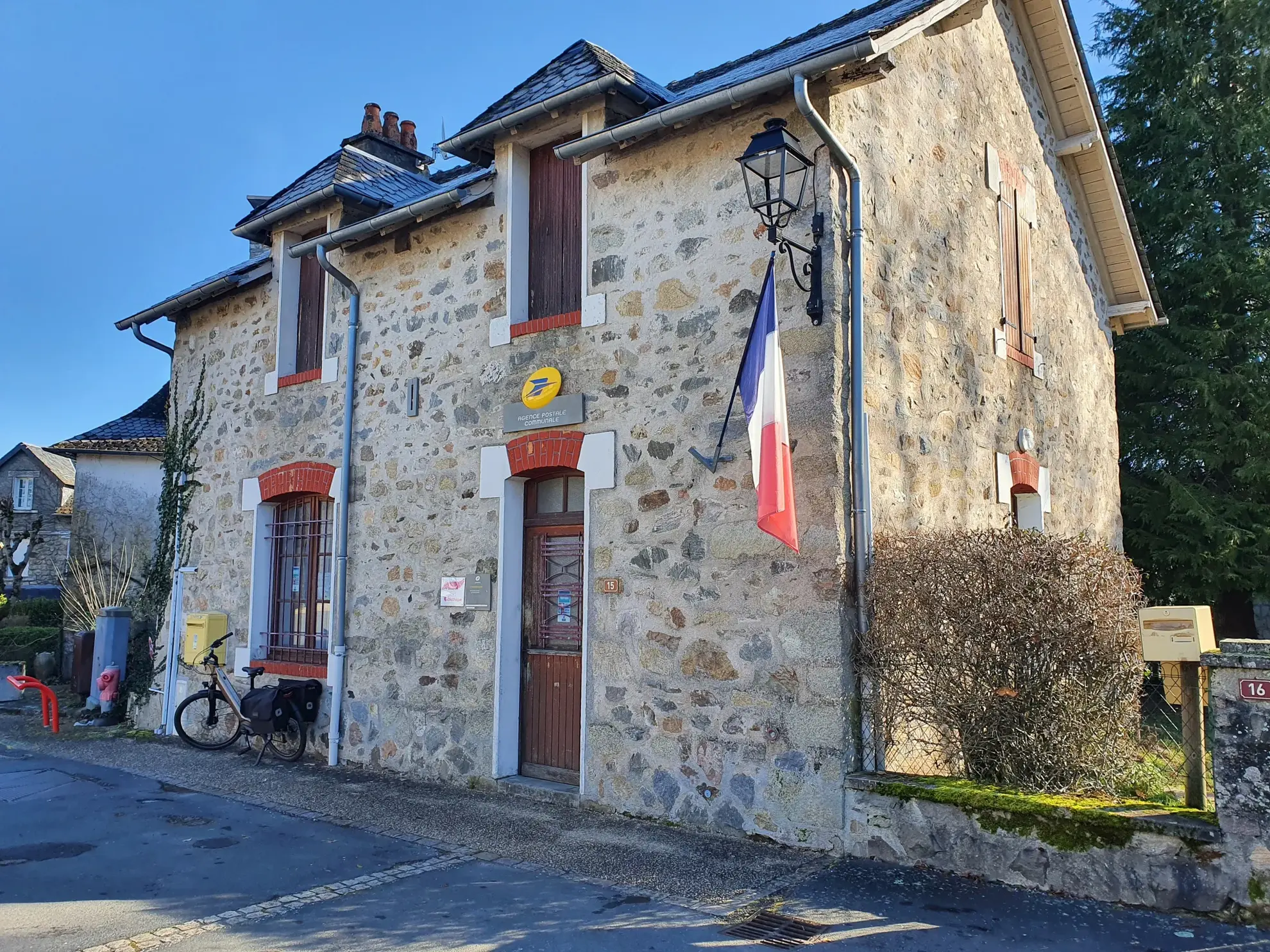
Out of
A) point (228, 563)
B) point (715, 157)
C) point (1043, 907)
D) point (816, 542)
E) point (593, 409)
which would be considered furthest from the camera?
point (228, 563)

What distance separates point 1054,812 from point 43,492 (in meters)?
39.7

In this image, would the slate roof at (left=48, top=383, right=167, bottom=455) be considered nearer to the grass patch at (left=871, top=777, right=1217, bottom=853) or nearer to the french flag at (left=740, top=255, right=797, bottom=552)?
the french flag at (left=740, top=255, right=797, bottom=552)

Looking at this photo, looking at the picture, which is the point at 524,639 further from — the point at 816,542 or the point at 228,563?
the point at 228,563

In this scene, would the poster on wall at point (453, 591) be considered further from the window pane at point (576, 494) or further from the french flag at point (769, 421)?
the french flag at point (769, 421)

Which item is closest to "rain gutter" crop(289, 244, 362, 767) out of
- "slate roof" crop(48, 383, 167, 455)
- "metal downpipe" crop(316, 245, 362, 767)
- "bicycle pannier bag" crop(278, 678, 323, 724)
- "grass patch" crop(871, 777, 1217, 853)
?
"metal downpipe" crop(316, 245, 362, 767)

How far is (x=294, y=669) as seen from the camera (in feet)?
30.1

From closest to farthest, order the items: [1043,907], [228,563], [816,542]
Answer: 1. [1043,907]
2. [816,542]
3. [228,563]

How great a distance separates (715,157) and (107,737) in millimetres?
8697

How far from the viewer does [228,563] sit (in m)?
10.1

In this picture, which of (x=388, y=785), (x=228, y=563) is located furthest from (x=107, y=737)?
(x=388, y=785)

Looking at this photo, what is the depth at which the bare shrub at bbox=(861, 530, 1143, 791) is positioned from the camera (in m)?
5.36

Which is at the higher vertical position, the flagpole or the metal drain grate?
the flagpole

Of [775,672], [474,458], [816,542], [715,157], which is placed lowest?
[775,672]

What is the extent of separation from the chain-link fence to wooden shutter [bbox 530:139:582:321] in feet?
12.6
